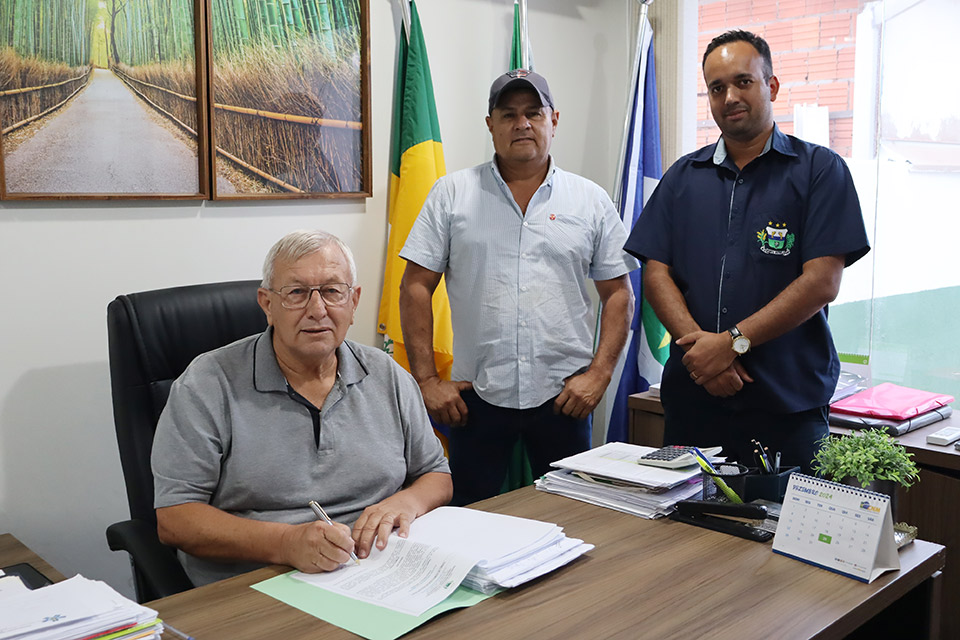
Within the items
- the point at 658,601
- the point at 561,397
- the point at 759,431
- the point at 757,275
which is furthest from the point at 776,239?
the point at 658,601

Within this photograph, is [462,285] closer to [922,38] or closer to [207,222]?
[207,222]

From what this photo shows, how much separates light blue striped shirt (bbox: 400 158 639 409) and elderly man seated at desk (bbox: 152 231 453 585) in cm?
69

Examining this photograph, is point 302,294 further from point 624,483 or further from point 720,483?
point 720,483

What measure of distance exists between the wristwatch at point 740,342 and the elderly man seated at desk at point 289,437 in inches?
30.8

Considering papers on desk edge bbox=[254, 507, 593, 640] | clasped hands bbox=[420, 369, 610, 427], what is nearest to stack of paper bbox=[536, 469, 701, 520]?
papers on desk edge bbox=[254, 507, 593, 640]

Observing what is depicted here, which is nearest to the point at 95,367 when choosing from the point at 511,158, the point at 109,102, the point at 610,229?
the point at 109,102

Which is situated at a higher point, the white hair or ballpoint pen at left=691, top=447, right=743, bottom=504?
the white hair

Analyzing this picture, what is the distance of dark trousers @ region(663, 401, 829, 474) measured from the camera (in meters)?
2.07

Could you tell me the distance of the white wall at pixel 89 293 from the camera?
83.0 inches

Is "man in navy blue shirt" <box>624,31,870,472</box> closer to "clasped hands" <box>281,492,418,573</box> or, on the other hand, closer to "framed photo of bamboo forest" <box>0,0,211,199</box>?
"clasped hands" <box>281,492,418,573</box>

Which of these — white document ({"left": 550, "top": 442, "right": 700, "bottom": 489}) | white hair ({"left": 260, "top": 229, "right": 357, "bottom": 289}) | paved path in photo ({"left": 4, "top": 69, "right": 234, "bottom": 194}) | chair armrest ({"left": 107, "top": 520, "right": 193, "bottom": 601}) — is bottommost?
chair armrest ({"left": 107, "top": 520, "right": 193, "bottom": 601})

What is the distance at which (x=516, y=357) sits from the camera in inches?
94.3

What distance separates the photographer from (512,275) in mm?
2400

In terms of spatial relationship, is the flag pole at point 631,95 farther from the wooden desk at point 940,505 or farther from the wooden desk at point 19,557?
the wooden desk at point 19,557
